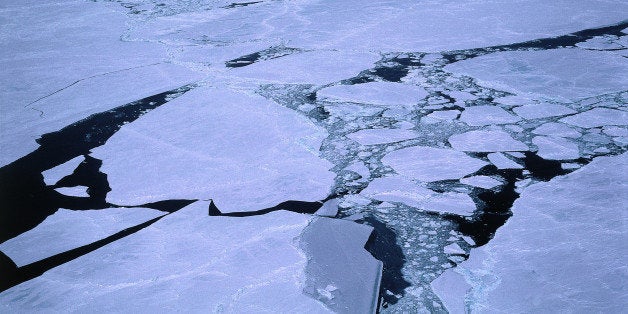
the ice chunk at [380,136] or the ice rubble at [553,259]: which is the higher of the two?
the ice chunk at [380,136]

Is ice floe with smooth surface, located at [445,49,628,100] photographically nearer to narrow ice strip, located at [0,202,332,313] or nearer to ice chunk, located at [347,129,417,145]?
ice chunk, located at [347,129,417,145]

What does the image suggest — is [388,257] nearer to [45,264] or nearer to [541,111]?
[45,264]

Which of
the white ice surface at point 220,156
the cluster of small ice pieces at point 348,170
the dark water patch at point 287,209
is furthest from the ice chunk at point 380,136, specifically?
the dark water patch at point 287,209

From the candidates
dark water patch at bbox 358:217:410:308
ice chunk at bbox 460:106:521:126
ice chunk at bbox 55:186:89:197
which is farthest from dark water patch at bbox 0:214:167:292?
ice chunk at bbox 460:106:521:126

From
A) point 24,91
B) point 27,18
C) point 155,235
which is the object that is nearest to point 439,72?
point 155,235

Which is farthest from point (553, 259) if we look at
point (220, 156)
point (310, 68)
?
point (310, 68)

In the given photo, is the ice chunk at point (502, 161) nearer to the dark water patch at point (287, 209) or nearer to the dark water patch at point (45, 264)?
the dark water patch at point (287, 209)
